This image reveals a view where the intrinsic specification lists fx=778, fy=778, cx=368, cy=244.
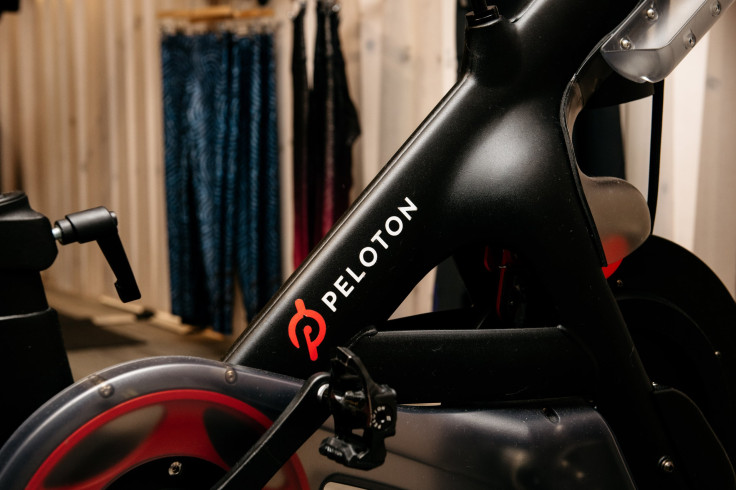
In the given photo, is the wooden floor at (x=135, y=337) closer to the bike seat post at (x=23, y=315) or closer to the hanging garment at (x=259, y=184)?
the hanging garment at (x=259, y=184)

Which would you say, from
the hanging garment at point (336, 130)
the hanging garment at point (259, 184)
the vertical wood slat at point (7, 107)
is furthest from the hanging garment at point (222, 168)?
the vertical wood slat at point (7, 107)

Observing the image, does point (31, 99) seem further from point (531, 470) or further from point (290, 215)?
point (531, 470)

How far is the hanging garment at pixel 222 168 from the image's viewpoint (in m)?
2.86

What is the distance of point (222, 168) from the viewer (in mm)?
2918

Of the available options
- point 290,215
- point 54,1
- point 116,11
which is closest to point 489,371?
point 290,215

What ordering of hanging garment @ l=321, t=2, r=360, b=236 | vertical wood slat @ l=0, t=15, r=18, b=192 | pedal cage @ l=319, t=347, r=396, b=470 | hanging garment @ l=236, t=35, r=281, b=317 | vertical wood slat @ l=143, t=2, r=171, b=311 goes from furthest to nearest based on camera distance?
vertical wood slat @ l=0, t=15, r=18, b=192
vertical wood slat @ l=143, t=2, r=171, b=311
hanging garment @ l=236, t=35, r=281, b=317
hanging garment @ l=321, t=2, r=360, b=236
pedal cage @ l=319, t=347, r=396, b=470

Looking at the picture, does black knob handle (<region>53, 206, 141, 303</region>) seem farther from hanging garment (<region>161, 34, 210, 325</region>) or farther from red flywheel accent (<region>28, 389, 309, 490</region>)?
hanging garment (<region>161, 34, 210, 325</region>)

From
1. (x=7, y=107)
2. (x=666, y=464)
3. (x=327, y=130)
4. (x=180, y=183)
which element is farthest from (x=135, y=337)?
(x=666, y=464)

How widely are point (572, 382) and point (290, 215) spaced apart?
2200 mm

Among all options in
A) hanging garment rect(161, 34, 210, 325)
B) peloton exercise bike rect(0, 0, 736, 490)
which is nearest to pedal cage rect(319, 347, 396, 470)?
peloton exercise bike rect(0, 0, 736, 490)

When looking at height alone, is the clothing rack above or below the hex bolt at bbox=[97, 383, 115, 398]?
above

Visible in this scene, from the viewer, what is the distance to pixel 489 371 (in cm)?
81

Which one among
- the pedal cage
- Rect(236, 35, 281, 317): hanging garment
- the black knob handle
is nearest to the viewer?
the pedal cage

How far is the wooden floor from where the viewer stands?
2926 millimetres
